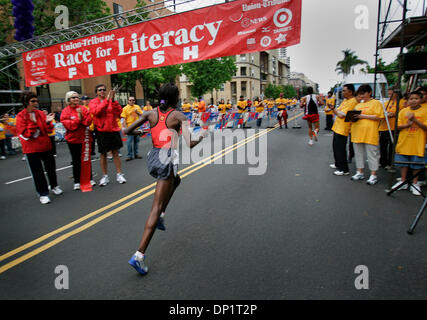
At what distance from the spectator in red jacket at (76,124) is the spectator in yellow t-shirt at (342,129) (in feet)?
18.4

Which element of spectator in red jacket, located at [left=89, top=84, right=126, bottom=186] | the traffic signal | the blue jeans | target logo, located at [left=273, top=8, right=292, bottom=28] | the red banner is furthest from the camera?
the traffic signal

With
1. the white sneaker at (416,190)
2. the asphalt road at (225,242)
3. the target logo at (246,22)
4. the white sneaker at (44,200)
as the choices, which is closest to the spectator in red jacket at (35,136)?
the white sneaker at (44,200)

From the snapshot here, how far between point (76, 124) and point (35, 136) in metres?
0.79

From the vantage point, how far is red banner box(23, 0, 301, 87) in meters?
6.95

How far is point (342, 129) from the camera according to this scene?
20.4 feet

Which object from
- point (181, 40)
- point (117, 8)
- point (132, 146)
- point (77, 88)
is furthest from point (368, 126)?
point (117, 8)

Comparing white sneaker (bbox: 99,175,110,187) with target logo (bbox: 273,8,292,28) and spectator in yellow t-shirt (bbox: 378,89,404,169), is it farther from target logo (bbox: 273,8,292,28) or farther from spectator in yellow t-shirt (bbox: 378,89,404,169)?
spectator in yellow t-shirt (bbox: 378,89,404,169)

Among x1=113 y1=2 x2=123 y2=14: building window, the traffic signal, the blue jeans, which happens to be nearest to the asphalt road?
the blue jeans

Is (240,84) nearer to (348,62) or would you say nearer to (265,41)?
(348,62)

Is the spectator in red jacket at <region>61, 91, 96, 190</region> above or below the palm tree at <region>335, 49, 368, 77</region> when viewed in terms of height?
below

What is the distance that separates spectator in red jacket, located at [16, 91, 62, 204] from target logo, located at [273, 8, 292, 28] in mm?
5786

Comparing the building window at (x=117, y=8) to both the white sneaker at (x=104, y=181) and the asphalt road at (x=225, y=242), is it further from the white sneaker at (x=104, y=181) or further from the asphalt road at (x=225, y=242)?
the asphalt road at (x=225, y=242)
